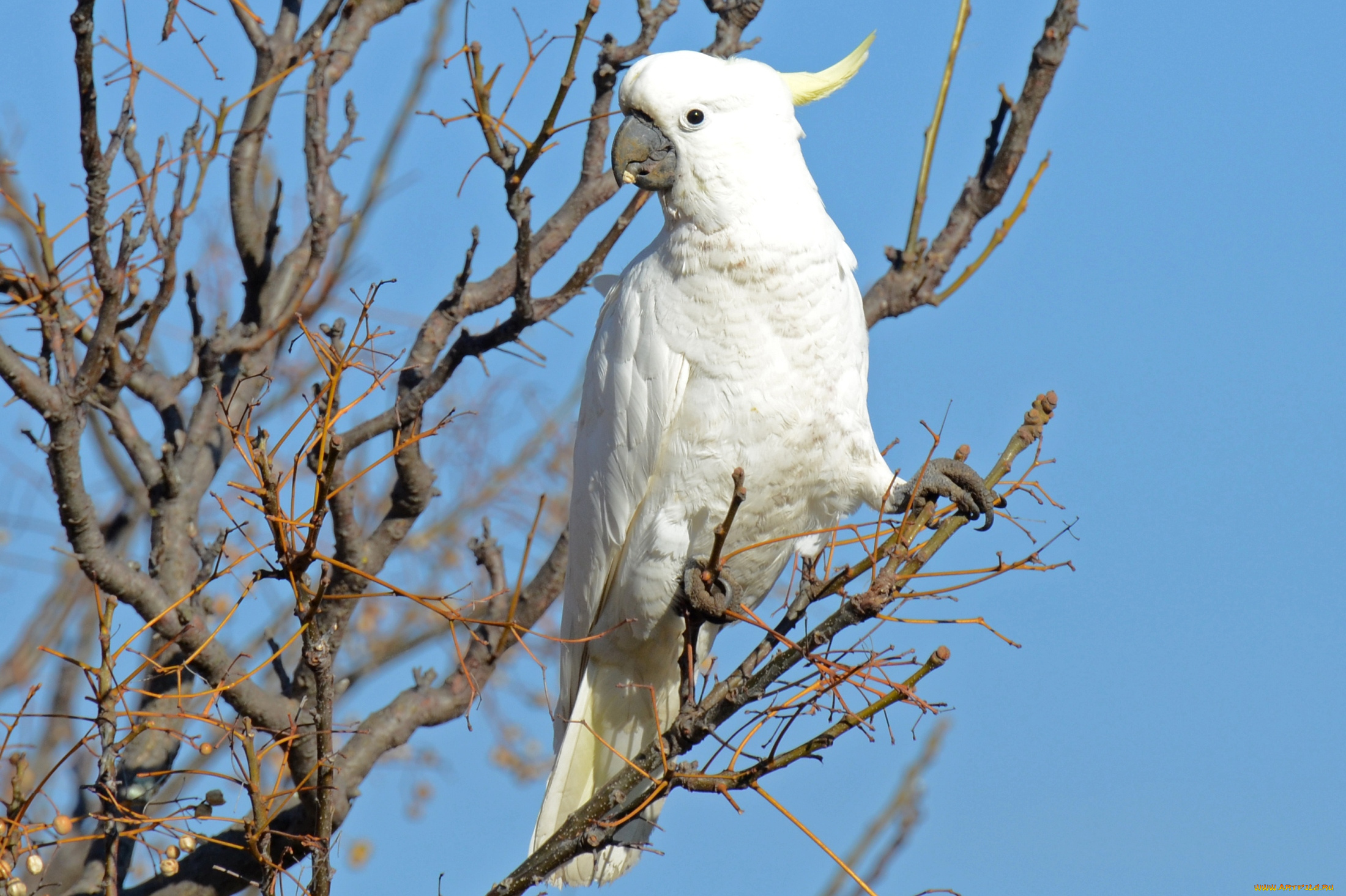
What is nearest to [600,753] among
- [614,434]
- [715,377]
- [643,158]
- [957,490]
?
[614,434]

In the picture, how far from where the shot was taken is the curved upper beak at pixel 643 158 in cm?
319

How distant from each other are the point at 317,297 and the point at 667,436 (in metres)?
3.30

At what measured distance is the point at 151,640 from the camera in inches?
176

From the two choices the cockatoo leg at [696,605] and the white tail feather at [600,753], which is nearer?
the cockatoo leg at [696,605]

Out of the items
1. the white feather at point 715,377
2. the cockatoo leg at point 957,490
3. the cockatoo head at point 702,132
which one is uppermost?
the cockatoo head at point 702,132

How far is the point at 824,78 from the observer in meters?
3.47

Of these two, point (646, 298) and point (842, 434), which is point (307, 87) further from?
point (842, 434)

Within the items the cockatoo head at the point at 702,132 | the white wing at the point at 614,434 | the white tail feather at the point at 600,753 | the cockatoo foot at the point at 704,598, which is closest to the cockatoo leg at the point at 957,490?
the cockatoo foot at the point at 704,598

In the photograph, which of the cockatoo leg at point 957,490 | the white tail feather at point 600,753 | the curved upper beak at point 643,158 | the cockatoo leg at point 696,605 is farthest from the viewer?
the white tail feather at point 600,753

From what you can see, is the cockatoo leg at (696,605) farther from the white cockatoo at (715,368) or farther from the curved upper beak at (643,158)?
the curved upper beak at (643,158)

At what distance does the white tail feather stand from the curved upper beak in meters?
1.47

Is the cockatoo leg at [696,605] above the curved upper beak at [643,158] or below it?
below

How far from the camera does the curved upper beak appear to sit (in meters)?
3.19

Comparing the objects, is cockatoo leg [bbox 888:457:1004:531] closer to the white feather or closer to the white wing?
the white feather
